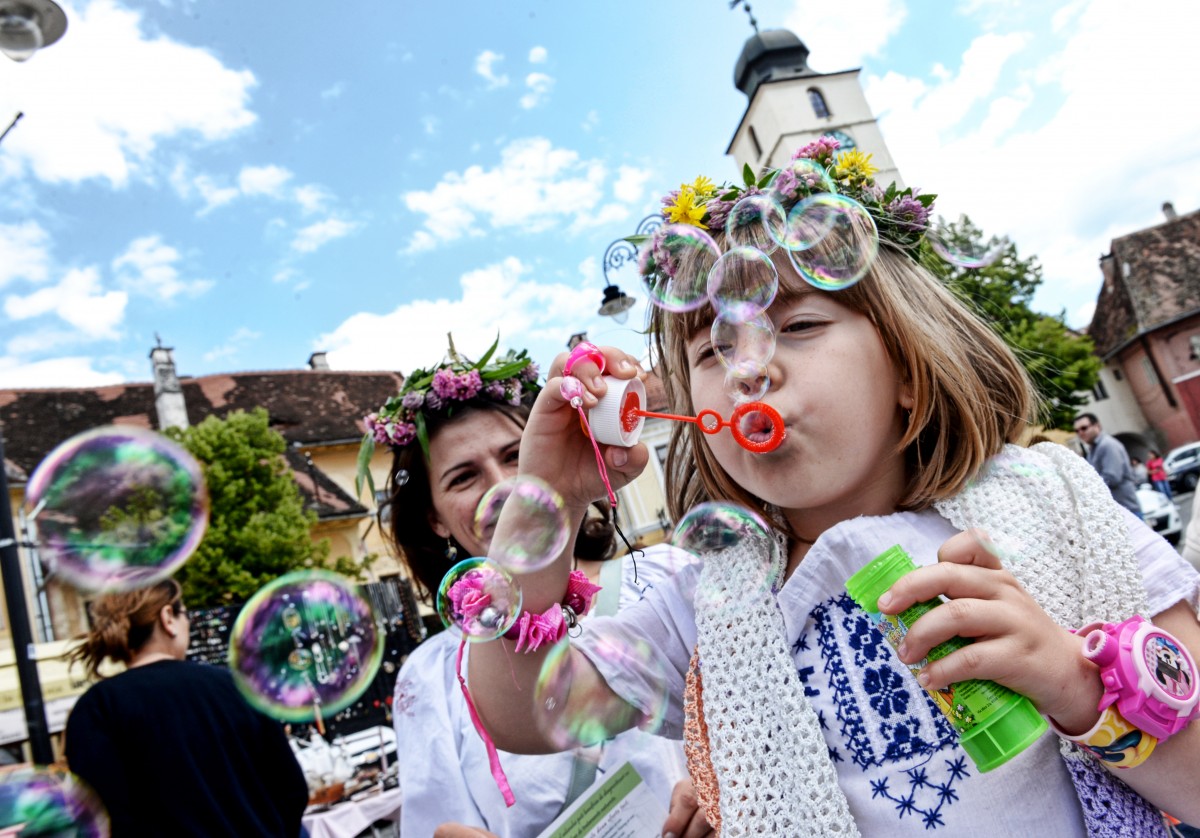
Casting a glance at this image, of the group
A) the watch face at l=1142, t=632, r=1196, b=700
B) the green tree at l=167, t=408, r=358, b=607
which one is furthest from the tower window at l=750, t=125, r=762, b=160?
the watch face at l=1142, t=632, r=1196, b=700

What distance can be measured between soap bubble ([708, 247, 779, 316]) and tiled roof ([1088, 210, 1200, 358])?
113ft

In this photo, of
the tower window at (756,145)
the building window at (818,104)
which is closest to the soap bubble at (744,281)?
the tower window at (756,145)

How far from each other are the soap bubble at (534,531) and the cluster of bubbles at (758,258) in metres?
0.37

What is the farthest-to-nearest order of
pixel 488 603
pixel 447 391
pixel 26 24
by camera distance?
1. pixel 26 24
2. pixel 447 391
3. pixel 488 603

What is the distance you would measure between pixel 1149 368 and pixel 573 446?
120 ft

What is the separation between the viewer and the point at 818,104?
34.0 m

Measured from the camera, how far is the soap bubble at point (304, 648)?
2.20 metres

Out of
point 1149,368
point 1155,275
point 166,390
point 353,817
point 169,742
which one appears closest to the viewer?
point 169,742

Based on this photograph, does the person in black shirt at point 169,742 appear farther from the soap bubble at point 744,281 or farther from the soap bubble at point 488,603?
the soap bubble at point 744,281

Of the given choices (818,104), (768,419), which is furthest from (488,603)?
(818,104)

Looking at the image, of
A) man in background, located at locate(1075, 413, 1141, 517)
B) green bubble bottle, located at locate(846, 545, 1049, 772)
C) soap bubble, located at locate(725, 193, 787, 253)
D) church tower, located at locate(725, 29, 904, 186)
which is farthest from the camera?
church tower, located at locate(725, 29, 904, 186)

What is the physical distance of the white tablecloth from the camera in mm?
4477

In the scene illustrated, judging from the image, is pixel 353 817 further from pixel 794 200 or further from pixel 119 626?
pixel 794 200

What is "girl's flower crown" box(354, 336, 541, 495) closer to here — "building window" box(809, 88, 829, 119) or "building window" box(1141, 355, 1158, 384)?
"building window" box(809, 88, 829, 119)
